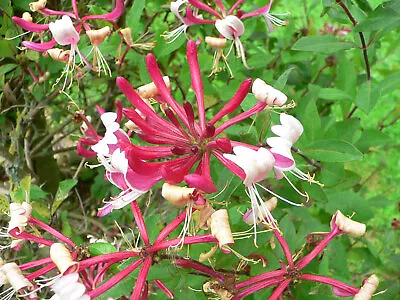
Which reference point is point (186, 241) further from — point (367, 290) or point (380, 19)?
point (380, 19)

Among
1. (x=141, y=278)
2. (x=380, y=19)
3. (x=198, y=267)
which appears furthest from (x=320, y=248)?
(x=380, y=19)

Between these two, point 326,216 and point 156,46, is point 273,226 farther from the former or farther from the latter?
point 326,216

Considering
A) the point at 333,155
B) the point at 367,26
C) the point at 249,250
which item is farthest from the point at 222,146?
the point at 367,26

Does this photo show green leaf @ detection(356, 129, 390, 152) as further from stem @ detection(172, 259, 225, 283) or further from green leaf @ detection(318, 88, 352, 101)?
stem @ detection(172, 259, 225, 283)

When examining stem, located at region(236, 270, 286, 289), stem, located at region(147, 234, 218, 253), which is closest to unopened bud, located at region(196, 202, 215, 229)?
stem, located at region(147, 234, 218, 253)

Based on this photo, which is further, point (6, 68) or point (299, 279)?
point (6, 68)

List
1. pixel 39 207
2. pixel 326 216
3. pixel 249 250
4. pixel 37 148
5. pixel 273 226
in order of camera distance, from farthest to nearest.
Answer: pixel 326 216
pixel 37 148
pixel 39 207
pixel 249 250
pixel 273 226
